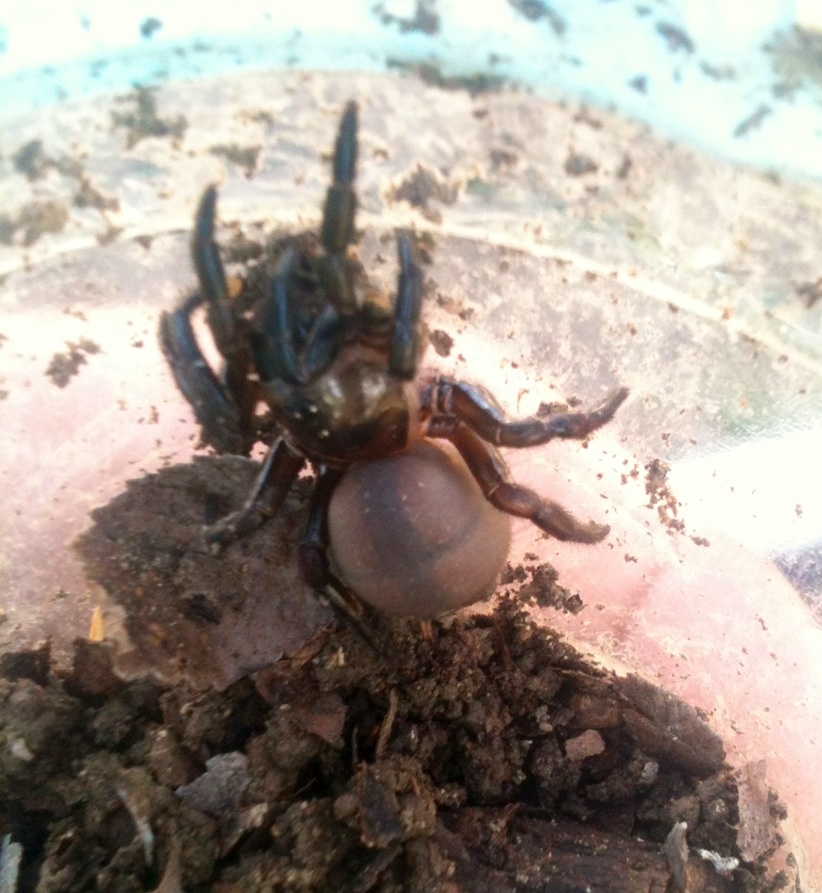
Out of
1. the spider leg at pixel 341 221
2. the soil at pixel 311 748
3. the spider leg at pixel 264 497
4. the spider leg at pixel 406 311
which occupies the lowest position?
the soil at pixel 311 748

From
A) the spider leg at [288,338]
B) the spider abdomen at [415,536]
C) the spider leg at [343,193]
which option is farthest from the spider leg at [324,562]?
the spider leg at [343,193]

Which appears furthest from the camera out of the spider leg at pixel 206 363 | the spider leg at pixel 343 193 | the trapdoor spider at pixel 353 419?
the trapdoor spider at pixel 353 419

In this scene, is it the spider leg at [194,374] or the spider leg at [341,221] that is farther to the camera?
the spider leg at [194,374]

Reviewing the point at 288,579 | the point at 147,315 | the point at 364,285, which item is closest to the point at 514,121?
the point at 364,285

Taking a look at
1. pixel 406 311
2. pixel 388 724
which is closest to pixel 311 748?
pixel 388 724

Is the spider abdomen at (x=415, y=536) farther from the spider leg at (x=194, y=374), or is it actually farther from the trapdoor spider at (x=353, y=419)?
the spider leg at (x=194, y=374)

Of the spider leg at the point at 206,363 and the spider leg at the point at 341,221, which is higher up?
the spider leg at the point at 341,221

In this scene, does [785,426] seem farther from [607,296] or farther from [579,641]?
[579,641]

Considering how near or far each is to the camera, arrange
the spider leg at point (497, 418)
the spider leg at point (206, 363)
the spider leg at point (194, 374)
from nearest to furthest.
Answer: the spider leg at point (206, 363) → the spider leg at point (194, 374) → the spider leg at point (497, 418)
